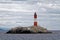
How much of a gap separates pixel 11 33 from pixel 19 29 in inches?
160

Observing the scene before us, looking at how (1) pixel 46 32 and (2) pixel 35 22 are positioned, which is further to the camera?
(1) pixel 46 32

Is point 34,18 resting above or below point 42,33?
above

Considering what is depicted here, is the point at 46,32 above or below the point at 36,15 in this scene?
below

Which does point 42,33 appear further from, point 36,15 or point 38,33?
point 36,15

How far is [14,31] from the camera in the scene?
113 meters

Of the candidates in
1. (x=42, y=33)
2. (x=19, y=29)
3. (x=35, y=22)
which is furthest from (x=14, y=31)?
(x=35, y=22)

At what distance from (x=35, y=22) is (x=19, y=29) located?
16.0 m

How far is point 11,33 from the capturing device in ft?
376

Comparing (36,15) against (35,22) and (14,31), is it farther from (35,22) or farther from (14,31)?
(14,31)

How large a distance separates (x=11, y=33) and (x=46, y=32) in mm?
11338

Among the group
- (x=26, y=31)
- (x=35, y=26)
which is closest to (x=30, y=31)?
(x=26, y=31)

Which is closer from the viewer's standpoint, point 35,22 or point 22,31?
point 35,22

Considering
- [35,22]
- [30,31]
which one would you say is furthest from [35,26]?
[30,31]

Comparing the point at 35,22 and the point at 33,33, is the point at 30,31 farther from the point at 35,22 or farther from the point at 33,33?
the point at 35,22
